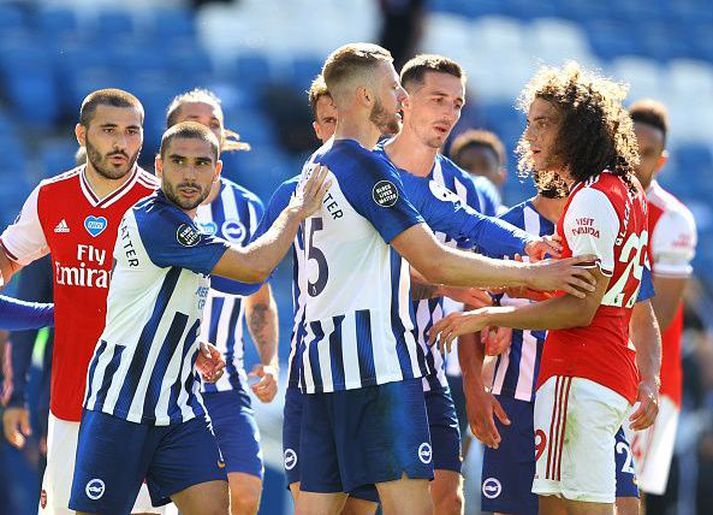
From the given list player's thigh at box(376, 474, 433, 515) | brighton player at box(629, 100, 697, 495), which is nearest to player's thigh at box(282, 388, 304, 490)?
player's thigh at box(376, 474, 433, 515)

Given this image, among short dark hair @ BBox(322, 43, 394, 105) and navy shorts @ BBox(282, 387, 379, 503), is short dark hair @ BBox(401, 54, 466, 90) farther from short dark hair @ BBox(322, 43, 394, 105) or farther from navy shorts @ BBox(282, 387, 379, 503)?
navy shorts @ BBox(282, 387, 379, 503)

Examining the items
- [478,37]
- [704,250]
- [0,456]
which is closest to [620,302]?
[0,456]

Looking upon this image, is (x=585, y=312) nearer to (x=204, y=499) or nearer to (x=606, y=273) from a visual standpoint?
(x=606, y=273)

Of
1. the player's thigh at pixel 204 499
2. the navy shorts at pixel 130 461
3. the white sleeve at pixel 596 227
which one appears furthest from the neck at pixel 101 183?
the white sleeve at pixel 596 227

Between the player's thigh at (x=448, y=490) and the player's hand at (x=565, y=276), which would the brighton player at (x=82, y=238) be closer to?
the player's thigh at (x=448, y=490)

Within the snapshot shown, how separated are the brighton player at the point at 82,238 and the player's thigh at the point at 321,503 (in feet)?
4.52

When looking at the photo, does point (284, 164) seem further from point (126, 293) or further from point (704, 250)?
point (126, 293)

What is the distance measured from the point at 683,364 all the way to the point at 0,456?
238 inches

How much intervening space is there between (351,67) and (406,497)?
5.97ft

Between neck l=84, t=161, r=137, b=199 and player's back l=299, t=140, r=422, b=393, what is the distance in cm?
141

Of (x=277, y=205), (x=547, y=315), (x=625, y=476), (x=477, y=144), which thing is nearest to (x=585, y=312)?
(x=547, y=315)

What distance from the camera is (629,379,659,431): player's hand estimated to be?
6555 millimetres

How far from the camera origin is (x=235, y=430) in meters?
7.83

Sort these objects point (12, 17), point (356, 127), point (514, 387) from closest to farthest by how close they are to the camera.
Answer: point (356, 127)
point (514, 387)
point (12, 17)
